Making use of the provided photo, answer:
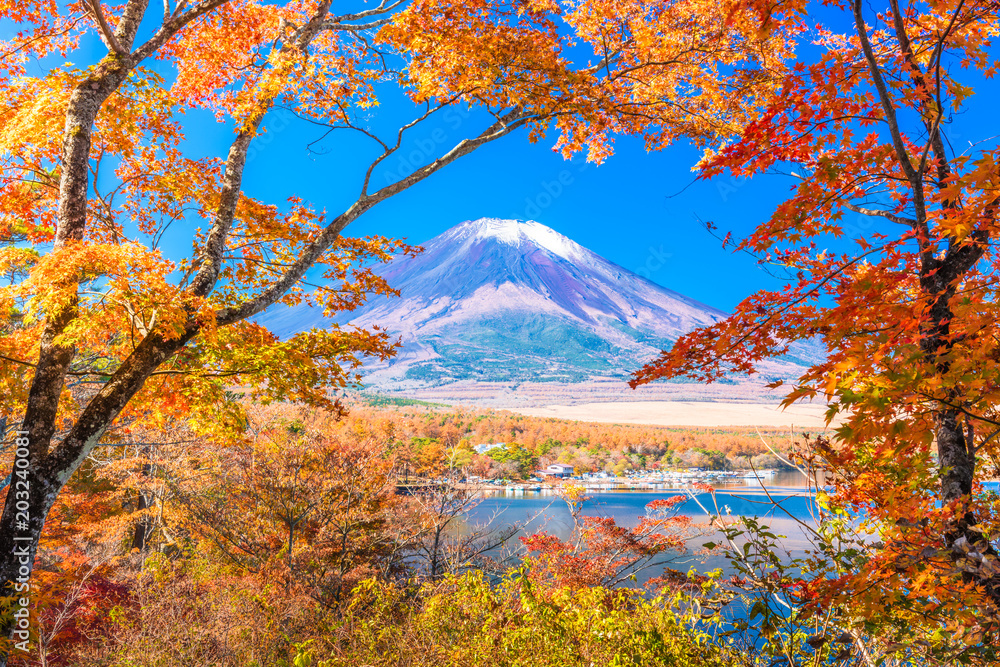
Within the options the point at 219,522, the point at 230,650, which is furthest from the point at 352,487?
the point at 230,650

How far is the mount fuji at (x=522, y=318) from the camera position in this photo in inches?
5669

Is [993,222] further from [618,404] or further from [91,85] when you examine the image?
[618,404]

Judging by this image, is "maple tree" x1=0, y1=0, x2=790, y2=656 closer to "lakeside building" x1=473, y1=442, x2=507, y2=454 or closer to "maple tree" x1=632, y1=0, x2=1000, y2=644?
"maple tree" x1=632, y1=0, x2=1000, y2=644

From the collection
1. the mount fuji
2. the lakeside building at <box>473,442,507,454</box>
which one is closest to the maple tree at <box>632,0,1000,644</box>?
the lakeside building at <box>473,442,507,454</box>

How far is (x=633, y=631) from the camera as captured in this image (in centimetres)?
299

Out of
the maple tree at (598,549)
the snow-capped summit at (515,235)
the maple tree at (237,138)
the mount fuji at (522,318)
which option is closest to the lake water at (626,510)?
the maple tree at (598,549)

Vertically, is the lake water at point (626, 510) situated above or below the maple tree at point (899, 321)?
below

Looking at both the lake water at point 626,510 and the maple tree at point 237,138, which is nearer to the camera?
the maple tree at point 237,138

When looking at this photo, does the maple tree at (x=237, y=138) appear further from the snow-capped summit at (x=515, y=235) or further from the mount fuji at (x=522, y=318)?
the snow-capped summit at (x=515, y=235)

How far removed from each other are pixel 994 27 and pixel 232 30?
6.96 m

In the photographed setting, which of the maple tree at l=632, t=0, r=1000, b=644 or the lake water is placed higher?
the maple tree at l=632, t=0, r=1000, b=644

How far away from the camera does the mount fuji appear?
144 metres

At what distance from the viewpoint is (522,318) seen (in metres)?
158

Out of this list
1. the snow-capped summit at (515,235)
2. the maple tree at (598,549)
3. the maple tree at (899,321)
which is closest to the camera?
the maple tree at (899,321)
